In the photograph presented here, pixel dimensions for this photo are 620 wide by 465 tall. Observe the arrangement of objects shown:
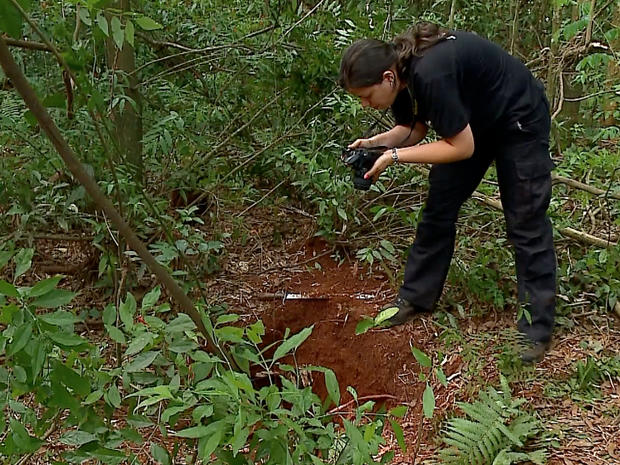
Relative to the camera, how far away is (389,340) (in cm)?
342

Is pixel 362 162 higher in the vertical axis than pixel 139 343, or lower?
lower

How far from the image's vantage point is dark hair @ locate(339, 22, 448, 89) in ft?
9.07

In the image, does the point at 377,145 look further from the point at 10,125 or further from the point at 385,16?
the point at 10,125

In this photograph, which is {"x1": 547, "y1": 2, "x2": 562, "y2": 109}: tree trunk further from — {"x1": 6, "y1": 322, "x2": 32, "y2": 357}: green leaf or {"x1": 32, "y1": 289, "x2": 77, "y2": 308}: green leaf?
{"x1": 6, "y1": 322, "x2": 32, "y2": 357}: green leaf

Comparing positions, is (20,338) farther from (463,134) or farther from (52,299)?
(463,134)

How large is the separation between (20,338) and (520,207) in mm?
2366

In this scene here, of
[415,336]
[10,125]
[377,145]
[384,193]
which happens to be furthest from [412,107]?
[10,125]

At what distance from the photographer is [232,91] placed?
412 centimetres

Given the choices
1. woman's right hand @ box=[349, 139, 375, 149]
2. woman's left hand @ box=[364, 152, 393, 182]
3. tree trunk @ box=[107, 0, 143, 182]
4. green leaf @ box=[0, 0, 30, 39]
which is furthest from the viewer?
tree trunk @ box=[107, 0, 143, 182]

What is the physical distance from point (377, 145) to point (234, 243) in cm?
143

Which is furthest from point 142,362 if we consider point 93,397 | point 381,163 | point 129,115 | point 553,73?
point 553,73

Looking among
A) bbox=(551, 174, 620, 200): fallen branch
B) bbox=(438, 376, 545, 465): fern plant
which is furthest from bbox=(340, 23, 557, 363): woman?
bbox=(551, 174, 620, 200): fallen branch

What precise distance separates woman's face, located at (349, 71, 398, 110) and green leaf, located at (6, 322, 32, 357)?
1.85 meters

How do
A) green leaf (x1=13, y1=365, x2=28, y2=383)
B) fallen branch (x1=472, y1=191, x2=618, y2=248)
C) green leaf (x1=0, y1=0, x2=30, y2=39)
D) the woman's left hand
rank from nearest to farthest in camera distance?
green leaf (x1=0, y1=0, x2=30, y2=39) → green leaf (x1=13, y1=365, x2=28, y2=383) → the woman's left hand → fallen branch (x1=472, y1=191, x2=618, y2=248)
